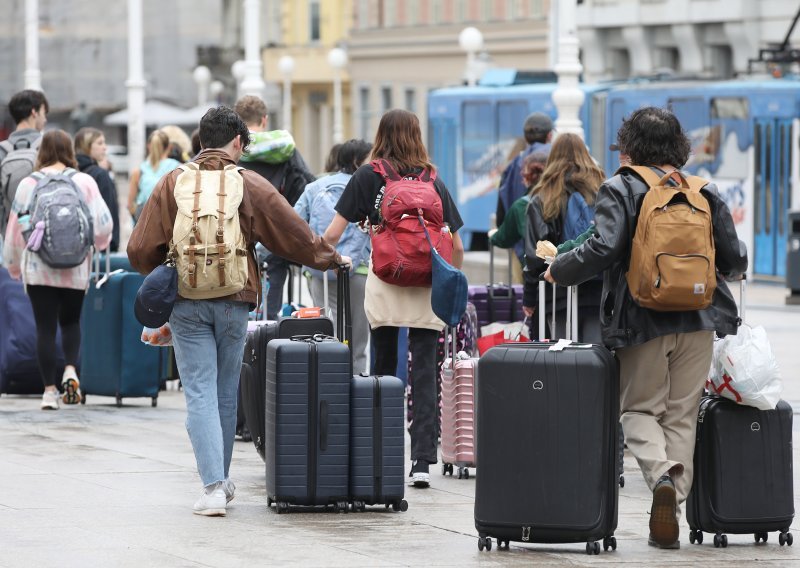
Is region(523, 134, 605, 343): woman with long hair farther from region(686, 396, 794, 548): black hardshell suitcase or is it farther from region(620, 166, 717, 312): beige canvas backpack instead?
region(620, 166, 717, 312): beige canvas backpack

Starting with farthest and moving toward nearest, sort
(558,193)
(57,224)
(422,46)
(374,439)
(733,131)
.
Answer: (422,46)
(733,131)
(57,224)
(558,193)
(374,439)

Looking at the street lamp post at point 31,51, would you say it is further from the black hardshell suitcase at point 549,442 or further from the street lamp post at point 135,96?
the black hardshell suitcase at point 549,442

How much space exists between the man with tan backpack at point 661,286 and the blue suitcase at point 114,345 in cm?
540

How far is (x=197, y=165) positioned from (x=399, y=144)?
1.33 m

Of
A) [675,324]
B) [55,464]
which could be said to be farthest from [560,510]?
[55,464]

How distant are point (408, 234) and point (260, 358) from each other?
0.92 meters

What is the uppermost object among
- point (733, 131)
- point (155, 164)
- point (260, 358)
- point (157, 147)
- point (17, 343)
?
point (733, 131)

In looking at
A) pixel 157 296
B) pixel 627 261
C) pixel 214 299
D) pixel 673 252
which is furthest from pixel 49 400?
pixel 673 252

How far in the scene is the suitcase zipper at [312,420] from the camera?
8742 millimetres

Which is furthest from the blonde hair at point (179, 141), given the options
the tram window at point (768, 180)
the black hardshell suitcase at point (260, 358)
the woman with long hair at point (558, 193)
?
the tram window at point (768, 180)

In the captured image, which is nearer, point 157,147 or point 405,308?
point 405,308

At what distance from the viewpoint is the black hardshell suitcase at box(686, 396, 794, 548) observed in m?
8.09

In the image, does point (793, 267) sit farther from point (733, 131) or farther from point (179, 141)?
point (179, 141)

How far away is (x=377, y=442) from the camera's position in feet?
29.3
